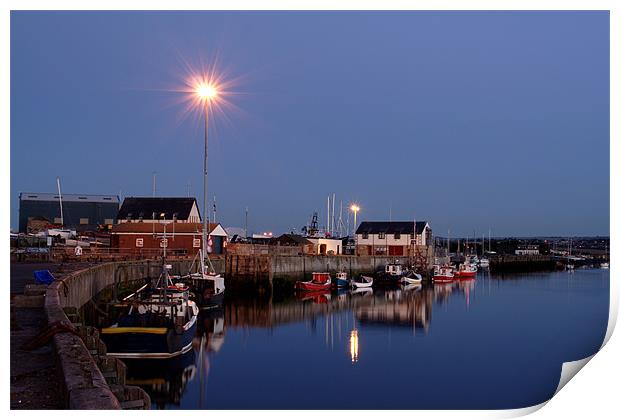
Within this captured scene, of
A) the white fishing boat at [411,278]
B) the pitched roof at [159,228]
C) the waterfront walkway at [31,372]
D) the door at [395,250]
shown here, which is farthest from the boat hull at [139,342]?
the door at [395,250]

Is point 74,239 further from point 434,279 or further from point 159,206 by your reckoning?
point 434,279

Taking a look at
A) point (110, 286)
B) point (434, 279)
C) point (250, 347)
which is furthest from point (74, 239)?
point (250, 347)

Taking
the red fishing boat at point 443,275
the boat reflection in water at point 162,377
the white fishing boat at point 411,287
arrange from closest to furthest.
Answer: the boat reflection in water at point 162,377 → the white fishing boat at point 411,287 → the red fishing boat at point 443,275

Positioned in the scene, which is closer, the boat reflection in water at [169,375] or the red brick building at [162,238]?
the boat reflection in water at [169,375]

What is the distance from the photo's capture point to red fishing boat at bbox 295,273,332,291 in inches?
2104

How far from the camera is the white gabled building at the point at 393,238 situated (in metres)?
84.2

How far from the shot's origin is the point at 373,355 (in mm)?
25531

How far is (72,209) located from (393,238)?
36.8 meters

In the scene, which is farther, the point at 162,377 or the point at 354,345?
the point at 354,345

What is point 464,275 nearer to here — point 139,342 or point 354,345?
point 354,345

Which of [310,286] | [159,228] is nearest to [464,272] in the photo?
[310,286]

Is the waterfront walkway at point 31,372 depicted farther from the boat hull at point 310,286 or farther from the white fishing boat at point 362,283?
the white fishing boat at point 362,283

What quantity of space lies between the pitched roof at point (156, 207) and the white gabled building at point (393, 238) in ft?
85.9

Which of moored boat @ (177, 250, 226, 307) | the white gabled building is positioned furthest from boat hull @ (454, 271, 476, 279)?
moored boat @ (177, 250, 226, 307)
